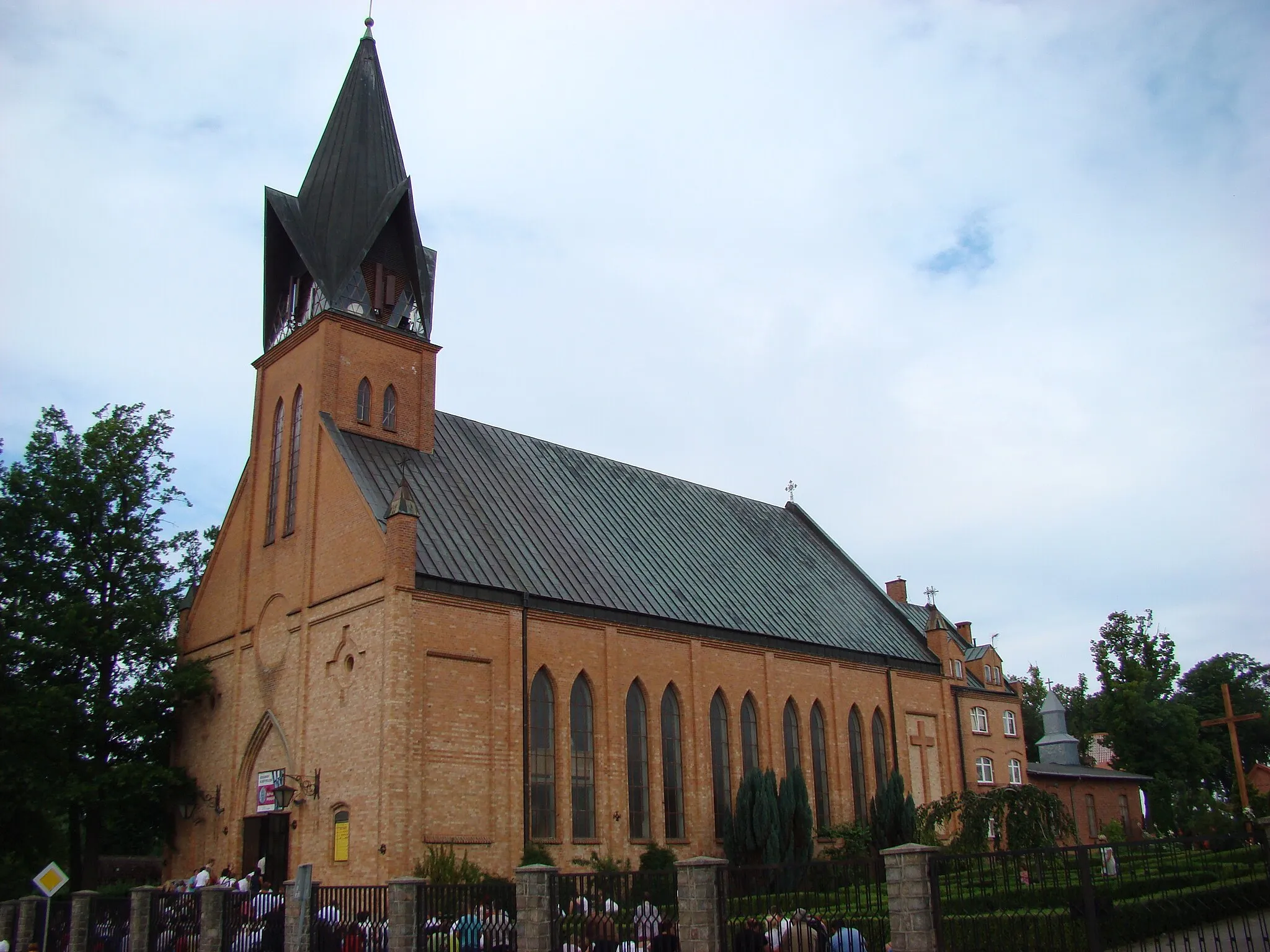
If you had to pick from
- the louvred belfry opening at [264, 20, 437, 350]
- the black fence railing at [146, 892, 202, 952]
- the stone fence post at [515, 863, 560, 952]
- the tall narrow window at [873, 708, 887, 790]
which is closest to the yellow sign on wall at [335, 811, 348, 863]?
the black fence railing at [146, 892, 202, 952]

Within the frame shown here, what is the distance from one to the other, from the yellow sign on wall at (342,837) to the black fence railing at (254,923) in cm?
351

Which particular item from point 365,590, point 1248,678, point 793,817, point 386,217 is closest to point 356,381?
point 386,217

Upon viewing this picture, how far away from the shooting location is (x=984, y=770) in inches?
1572

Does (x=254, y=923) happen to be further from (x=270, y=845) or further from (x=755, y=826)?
(x=755, y=826)

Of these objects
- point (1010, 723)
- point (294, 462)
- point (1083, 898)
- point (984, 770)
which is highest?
point (294, 462)

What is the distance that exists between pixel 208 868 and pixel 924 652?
2367cm

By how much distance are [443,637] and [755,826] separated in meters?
9.82

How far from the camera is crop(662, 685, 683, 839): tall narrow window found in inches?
1163

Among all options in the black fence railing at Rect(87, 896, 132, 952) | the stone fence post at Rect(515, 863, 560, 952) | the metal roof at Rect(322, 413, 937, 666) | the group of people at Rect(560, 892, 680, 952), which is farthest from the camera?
the metal roof at Rect(322, 413, 937, 666)

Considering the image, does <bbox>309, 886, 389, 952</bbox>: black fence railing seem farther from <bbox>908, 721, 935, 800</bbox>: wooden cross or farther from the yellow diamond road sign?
<bbox>908, 721, 935, 800</bbox>: wooden cross

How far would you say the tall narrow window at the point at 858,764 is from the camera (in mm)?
34719

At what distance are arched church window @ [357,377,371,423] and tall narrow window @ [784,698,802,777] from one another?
1473 cm

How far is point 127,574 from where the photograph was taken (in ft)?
107

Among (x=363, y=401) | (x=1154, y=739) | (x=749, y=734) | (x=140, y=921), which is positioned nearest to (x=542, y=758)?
(x=749, y=734)
